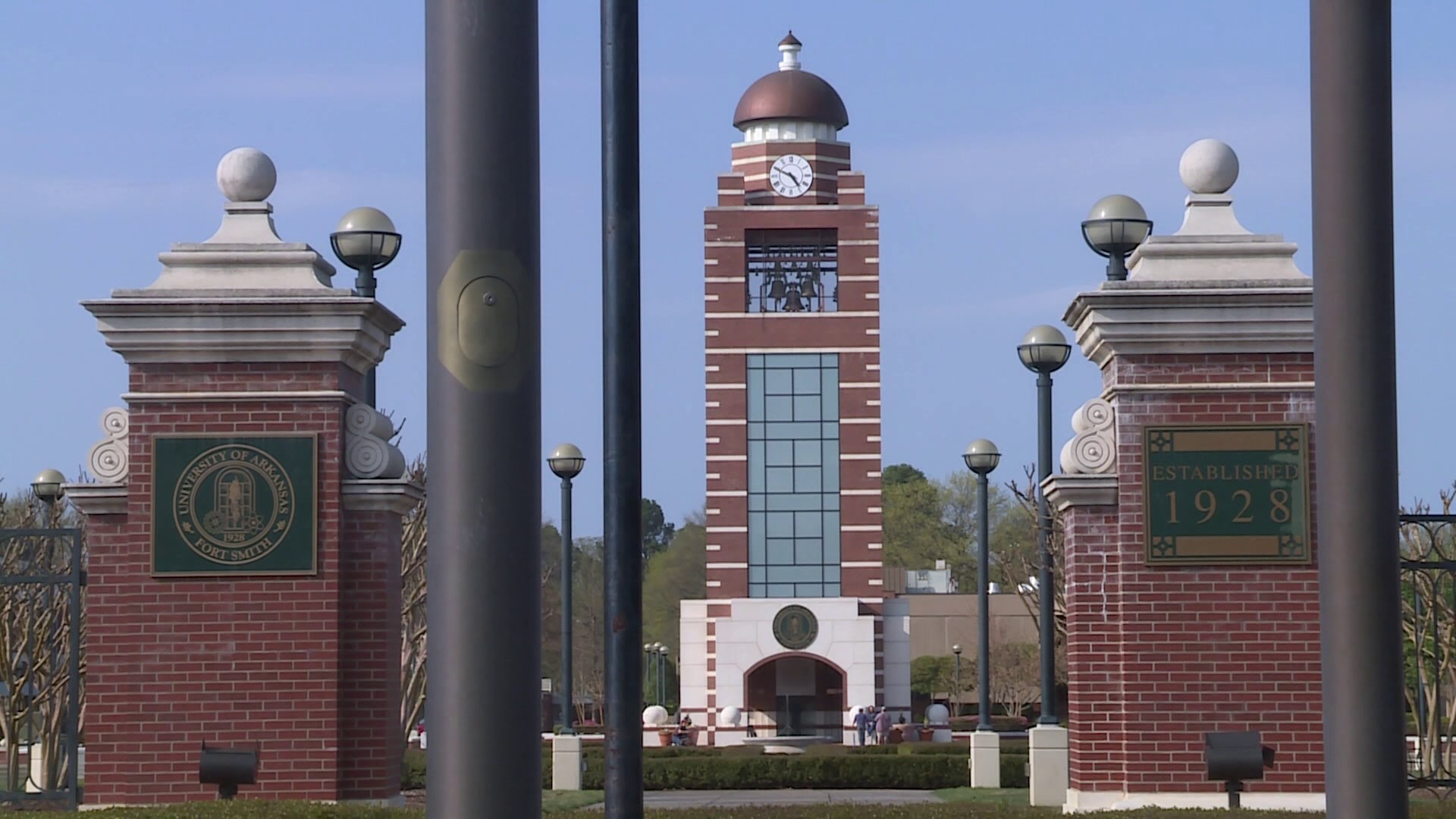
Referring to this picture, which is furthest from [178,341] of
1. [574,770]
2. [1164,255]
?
[574,770]

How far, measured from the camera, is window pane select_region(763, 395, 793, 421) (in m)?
50.9

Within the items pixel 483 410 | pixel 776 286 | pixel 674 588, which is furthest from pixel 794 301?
pixel 483 410

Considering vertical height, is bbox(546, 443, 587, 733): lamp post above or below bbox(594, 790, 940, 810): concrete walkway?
above

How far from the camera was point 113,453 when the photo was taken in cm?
1225

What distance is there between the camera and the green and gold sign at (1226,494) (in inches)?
480

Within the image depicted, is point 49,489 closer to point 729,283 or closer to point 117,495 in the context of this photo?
point 117,495

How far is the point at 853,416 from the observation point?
167 ft

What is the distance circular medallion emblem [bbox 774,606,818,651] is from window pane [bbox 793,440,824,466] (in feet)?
12.5

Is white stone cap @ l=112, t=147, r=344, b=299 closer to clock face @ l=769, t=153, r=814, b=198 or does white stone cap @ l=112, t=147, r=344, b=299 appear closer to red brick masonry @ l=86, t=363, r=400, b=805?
red brick masonry @ l=86, t=363, r=400, b=805

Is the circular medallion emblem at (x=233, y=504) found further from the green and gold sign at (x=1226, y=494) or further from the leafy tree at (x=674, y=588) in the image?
the leafy tree at (x=674, y=588)

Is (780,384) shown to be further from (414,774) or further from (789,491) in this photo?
(414,774)

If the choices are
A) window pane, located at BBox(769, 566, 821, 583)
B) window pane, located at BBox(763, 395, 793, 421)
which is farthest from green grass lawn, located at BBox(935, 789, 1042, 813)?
window pane, located at BBox(763, 395, 793, 421)

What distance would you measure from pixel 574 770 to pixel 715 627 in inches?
952

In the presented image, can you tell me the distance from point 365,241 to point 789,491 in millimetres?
36598
